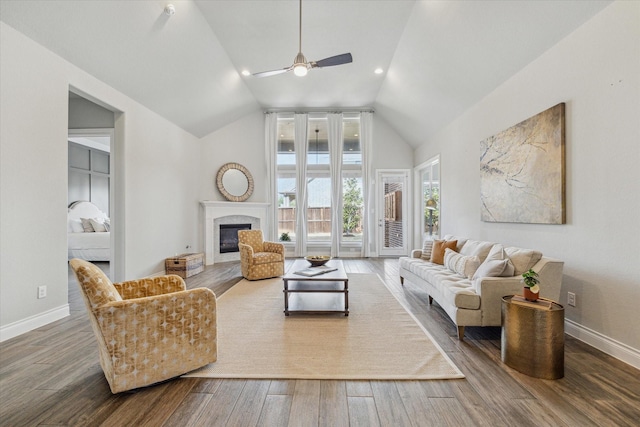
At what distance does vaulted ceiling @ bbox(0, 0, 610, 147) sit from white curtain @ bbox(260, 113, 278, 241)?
42.9 inches

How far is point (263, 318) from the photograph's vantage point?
119 inches

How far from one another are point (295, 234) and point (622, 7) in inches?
241

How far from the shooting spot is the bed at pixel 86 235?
6098 mm

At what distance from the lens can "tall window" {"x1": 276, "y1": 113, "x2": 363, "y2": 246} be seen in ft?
23.6

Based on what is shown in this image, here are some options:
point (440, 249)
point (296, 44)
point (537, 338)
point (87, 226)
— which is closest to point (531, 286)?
point (537, 338)

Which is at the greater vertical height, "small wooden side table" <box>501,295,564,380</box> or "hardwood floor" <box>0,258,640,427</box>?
"small wooden side table" <box>501,295,564,380</box>

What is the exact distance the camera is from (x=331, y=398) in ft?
5.73

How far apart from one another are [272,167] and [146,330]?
5.57m

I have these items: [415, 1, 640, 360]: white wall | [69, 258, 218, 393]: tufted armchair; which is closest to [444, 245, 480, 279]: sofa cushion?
[415, 1, 640, 360]: white wall

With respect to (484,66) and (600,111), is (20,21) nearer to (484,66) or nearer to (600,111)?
(484,66)

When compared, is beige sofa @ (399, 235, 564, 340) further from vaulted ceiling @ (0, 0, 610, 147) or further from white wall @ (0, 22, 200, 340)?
white wall @ (0, 22, 200, 340)

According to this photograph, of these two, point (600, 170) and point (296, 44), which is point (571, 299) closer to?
point (600, 170)

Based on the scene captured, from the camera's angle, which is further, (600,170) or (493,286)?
(493,286)

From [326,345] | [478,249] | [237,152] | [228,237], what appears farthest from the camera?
[237,152]
